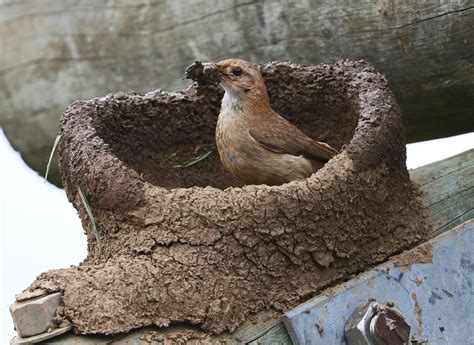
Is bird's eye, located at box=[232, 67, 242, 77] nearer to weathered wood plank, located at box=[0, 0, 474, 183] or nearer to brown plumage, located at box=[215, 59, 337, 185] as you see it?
brown plumage, located at box=[215, 59, 337, 185]

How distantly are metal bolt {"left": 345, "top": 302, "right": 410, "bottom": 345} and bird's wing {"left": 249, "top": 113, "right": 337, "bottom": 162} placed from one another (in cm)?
136

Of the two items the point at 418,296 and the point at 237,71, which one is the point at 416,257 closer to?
the point at 418,296

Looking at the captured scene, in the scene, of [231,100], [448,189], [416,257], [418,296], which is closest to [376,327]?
[418,296]

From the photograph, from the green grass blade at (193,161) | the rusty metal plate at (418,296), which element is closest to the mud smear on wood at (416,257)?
the rusty metal plate at (418,296)

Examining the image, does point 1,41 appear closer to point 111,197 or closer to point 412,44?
point 111,197

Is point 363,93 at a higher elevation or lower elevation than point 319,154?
higher

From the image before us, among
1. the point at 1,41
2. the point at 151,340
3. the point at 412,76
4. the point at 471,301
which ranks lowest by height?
the point at 471,301

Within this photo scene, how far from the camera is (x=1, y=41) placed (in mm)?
6098

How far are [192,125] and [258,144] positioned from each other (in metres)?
0.52

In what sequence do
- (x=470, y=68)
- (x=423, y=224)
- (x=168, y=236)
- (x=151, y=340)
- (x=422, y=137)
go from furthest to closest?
(x=422, y=137), (x=470, y=68), (x=423, y=224), (x=168, y=236), (x=151, y=340)

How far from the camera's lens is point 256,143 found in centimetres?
590

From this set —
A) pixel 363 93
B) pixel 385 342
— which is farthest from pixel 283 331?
pixel 363 93

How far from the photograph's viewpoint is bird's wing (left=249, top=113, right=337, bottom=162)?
5.76 metres

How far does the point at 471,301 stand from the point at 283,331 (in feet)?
2.94
